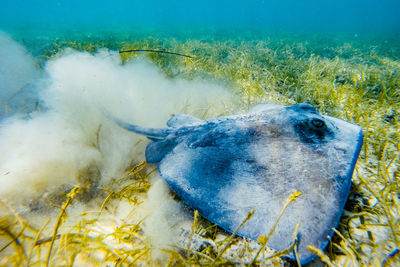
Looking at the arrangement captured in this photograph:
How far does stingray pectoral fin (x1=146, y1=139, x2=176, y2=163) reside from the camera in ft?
7.34

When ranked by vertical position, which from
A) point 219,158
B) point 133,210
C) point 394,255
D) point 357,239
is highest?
point 219,158

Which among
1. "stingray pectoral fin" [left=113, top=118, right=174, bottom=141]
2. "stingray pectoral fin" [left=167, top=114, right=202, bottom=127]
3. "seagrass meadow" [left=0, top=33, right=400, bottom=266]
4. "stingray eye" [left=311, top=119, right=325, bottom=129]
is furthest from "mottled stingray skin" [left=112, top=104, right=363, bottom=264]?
"stingray pectoral fin" [left=167, top=114, right=202, bottom=127]

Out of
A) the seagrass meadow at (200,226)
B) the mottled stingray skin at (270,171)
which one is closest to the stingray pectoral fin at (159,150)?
the mottled stingray skin at (270,171)

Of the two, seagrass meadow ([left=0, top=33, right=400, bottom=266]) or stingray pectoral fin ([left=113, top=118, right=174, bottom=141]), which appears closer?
seagrass meadow ([left=0, top=33, right=400, bottom=266])

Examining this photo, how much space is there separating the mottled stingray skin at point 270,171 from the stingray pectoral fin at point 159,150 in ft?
0.29

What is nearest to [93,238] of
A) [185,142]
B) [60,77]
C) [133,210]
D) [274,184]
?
[133,210]

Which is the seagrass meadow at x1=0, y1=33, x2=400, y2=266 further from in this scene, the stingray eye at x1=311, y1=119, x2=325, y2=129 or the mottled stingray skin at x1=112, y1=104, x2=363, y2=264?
the stingray eye at x1=311, y1=119, x2=325, y2=129

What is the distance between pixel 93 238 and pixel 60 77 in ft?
13.9

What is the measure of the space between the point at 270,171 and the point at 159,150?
142 centimetres

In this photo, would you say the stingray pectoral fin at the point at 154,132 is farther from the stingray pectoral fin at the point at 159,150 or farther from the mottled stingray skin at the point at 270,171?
the mottled stingray skin at the point at 270,171

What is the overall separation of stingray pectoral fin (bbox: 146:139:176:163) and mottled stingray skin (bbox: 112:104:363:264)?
89 mm

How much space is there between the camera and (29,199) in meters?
1.72

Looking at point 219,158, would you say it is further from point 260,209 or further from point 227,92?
point 227,92

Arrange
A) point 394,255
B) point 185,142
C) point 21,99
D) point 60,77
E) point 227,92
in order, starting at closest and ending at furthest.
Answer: point 394,255, point 185,142, point 21,99, point 60,77, point 227,92
